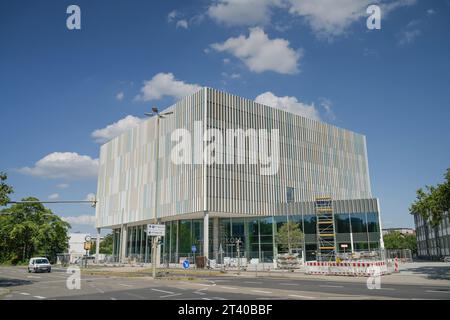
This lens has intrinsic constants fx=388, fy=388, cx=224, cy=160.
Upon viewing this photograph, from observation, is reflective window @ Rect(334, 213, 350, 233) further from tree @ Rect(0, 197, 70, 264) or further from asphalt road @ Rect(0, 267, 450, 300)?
tree @ Rect(0, 197, 70, 264)

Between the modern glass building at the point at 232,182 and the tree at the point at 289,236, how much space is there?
9.95 feet

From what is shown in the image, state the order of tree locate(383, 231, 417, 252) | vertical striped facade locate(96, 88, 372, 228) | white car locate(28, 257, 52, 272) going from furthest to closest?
tree locate(383, 231, 417, 252)
vertical striped facade locate(96, 88, 372, 228)
white car locate(28, 257, 52, 272)

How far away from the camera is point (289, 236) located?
52375 millimetres

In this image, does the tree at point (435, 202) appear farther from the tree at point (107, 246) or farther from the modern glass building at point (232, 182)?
the tree at point (107, 246)

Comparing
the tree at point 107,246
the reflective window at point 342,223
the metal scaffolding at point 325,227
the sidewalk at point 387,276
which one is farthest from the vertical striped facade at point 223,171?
the tree at point 107,246

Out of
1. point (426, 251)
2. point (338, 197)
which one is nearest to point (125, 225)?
point (338, 197)

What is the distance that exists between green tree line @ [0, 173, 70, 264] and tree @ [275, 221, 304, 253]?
40027mm

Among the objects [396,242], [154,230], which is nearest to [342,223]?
[154,230]

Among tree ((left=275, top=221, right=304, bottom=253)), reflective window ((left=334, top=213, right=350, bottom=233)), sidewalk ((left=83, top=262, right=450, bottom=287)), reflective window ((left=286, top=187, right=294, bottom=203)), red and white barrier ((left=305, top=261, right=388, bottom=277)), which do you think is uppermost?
reflective window ((left=286, top=187, right=294, bottom=203))

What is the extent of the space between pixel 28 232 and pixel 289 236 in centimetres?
4882

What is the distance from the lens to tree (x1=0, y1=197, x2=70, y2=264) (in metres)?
70.7

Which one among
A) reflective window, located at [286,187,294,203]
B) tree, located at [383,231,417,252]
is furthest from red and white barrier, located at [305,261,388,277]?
tree, located at [383,231,417,252]

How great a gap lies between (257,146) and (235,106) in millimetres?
7074
